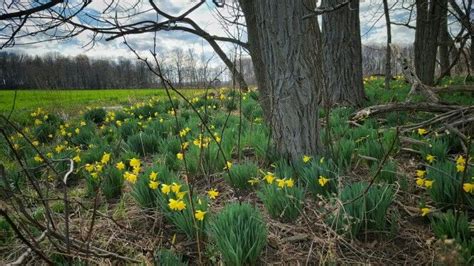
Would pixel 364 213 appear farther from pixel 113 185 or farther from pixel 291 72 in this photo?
pixel 113 185

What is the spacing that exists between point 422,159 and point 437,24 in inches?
245

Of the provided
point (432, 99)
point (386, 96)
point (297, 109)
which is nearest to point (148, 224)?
point (297, 109)

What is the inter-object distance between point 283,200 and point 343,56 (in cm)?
417

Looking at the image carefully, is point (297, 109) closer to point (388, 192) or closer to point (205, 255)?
point (388, 192)

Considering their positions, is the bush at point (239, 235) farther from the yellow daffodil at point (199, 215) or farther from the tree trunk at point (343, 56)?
the tree trunk at point (343, 56)

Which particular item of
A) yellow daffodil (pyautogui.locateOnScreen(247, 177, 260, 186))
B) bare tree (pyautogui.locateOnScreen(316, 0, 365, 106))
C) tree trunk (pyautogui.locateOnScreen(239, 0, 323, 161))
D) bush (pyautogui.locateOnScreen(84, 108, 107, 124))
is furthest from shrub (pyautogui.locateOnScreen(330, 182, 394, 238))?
bush (pyautogui.locateOnScreen(84, 108, 107, 124))

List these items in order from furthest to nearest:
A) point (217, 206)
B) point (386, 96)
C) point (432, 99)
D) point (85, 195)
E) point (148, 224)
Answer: point (386, 96), point (432, 99), point (85, 195), point (217, 206), point (148, 224)

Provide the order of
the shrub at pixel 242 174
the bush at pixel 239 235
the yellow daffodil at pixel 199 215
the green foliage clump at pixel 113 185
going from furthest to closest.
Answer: the green foliage clump at pixel 113 185
the shrub at pixel 242 174
the yellow daffodil at pixel 199 215
the bush at pixel 239 235

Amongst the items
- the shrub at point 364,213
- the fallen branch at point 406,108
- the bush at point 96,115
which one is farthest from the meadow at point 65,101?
the fallen branch at point 406,108

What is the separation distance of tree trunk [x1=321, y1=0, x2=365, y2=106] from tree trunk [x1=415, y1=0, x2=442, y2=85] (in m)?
3.13

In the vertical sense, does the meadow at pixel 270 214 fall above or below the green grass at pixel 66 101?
below

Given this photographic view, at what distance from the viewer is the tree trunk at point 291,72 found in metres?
2.67

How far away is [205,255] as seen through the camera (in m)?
1.82

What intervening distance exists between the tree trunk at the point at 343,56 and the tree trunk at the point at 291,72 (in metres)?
2.94
